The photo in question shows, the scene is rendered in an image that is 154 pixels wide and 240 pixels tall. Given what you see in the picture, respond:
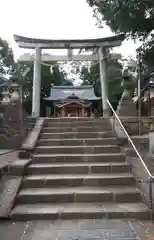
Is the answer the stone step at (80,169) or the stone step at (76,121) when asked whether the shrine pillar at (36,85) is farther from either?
the stone step at (80,169)

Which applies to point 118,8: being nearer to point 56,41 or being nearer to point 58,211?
point 58,211

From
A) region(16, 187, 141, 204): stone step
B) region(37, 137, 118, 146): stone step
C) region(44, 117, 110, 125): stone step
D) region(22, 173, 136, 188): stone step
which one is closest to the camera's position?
region(16, 187, 141, 204): stone step

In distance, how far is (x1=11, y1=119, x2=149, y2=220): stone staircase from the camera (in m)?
4.75

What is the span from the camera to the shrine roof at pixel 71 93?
30.9 m

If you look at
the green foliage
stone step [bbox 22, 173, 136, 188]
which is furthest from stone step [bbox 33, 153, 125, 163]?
the green foliage

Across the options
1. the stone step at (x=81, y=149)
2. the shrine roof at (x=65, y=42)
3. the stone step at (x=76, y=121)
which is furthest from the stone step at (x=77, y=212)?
the shrine roof at (x=65, y=42)

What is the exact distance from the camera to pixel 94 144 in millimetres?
7809

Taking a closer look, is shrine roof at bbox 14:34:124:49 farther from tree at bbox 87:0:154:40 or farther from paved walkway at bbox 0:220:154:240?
paved walkway at bbox 0:220:154:240

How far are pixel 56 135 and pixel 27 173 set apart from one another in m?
2.61

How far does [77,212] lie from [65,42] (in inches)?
498

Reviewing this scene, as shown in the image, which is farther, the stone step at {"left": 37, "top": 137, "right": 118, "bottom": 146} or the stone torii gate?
the stone torii gate

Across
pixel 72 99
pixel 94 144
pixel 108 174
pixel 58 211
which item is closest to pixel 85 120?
pixel 94 144

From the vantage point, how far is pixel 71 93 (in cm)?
3189

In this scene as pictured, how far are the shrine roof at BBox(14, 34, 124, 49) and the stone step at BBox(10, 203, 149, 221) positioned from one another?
12.3 meters
